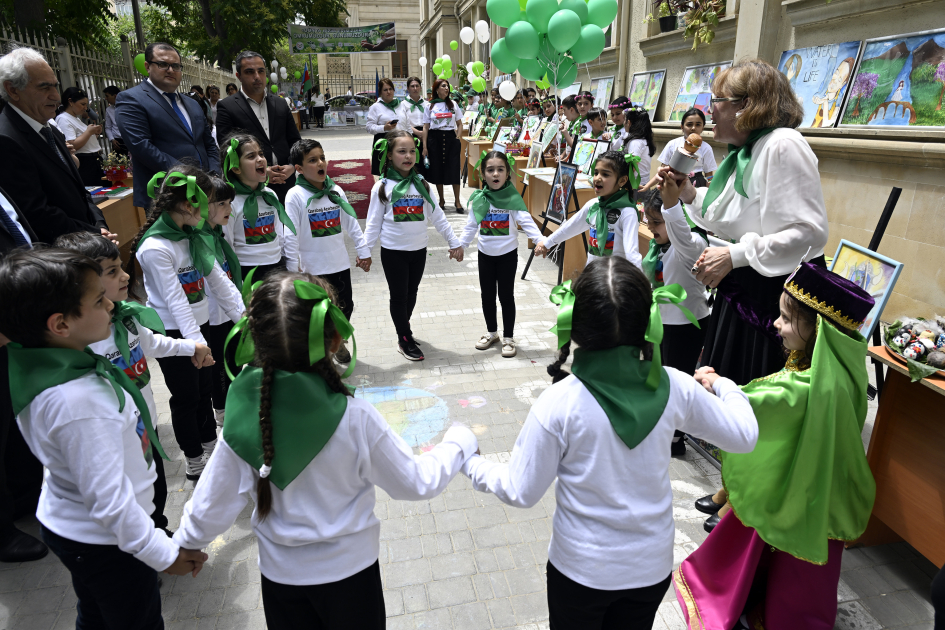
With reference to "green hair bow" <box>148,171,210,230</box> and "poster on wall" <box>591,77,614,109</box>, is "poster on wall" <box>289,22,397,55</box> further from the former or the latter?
"green hair bow" <box>148,171,210,230</box>

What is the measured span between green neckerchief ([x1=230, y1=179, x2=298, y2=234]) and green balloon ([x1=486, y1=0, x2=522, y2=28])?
17.0 feet

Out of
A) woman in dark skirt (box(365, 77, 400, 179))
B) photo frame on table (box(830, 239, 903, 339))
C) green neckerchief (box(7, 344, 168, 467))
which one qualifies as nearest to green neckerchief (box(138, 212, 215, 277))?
green neckerchief (box(7, 344, 168, 467))

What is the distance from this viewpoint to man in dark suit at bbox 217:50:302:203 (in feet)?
16.9

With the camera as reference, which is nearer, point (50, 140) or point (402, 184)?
point (50, 140)

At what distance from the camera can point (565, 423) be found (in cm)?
151

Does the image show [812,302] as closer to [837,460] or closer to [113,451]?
Result: [837,460]

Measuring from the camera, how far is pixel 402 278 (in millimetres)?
4867

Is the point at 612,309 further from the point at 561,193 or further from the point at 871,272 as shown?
the point at 561,193

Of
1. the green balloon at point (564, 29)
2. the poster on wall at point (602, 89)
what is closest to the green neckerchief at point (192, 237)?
the green balloon at point (564, 29)

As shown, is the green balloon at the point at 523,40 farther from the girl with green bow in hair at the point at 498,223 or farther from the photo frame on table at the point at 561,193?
the girl with green bow in hair at the point at 498,223

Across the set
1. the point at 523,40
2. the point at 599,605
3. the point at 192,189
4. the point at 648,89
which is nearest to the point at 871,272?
the point at 599,605

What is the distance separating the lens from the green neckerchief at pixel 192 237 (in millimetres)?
2934

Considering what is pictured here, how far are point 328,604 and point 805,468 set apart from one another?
163 centimetres

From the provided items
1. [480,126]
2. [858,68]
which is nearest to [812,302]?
[858,68]
